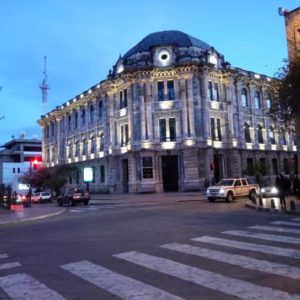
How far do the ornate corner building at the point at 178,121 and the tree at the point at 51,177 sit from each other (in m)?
4.84

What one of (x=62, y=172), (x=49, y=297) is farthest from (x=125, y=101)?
(x=49, y=297)

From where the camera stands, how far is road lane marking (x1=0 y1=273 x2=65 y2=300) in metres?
6.12

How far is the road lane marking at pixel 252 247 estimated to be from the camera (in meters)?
8.71

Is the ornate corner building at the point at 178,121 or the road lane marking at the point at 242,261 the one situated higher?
the ornate corner building at the point at 178,121

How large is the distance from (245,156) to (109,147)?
18107 millimetres

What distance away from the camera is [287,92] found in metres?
18.5

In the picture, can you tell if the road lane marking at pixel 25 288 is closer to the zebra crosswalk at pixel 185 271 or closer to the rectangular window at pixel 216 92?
the zebra crosswalk at pixel 185 271

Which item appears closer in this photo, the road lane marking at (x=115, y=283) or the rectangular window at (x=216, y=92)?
the road lane marking at (x=115, y=283)

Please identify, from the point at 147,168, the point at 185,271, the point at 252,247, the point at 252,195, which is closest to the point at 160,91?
the point at 147,168

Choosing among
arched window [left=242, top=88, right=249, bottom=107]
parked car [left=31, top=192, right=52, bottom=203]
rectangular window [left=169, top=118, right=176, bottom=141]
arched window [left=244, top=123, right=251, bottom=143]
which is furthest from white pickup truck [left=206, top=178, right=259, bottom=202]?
parked car [left=31, top=192, right=52, bottom=203]

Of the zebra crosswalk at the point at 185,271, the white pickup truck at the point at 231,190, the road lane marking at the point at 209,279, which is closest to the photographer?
the road lane marking at the point at 209,279

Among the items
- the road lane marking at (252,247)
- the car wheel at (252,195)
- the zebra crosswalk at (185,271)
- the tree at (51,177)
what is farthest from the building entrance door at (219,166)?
the zebra crosswalk at (185,271)

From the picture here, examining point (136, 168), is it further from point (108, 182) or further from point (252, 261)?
point (252, 261)

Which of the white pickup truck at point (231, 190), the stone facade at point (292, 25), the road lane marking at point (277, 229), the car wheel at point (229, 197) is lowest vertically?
the road lane marking at point (277, 229)
